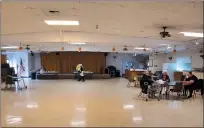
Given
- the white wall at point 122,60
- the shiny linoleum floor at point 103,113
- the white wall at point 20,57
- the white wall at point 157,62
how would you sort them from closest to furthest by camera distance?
the shiny linoleum floor at point 103,113
the white wall at point 157,62
the white wall at point 20,57
the white wall at point 122,60

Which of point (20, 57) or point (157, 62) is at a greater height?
point (20, 57)

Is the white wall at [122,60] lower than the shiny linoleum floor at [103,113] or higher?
higher

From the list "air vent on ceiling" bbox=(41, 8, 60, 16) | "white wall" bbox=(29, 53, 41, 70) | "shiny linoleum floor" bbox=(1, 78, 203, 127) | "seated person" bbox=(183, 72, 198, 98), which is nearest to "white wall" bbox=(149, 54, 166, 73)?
"seated person" bbox=(183, 72, 198, 98)

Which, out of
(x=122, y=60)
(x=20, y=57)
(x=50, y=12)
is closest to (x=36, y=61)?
(x=20, y=57)

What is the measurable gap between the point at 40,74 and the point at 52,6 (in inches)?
522

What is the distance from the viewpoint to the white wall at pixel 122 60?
19.4 metres

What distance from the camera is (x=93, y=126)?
4344mm

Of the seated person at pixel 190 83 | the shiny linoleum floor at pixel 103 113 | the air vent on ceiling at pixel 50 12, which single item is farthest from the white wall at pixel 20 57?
the seated person at pixel 190 83

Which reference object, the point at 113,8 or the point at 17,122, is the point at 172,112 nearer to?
the point at 113,8

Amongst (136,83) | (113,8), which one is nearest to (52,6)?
(113,8)

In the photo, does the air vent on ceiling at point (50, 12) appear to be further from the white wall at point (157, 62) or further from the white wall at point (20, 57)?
the white wall at point (20, 57)

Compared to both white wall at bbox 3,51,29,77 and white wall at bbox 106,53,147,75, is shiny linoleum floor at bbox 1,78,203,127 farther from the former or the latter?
white wall at bbox 106,53,147,75

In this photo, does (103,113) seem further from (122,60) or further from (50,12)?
(122,60)

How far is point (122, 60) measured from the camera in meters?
19.5
